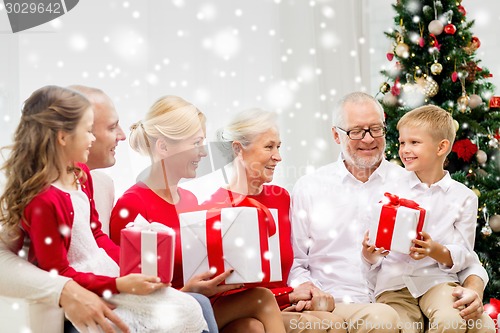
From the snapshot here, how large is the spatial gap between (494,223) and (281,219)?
1.54 metres

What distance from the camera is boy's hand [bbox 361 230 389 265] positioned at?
2.48 meters

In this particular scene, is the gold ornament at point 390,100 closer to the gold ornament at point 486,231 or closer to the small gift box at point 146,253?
the gold ornament at point 486,231

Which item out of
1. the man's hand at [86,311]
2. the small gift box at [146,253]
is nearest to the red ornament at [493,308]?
the small gift box at [146,253]

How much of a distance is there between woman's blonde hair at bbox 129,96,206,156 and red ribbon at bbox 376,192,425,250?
0.76m

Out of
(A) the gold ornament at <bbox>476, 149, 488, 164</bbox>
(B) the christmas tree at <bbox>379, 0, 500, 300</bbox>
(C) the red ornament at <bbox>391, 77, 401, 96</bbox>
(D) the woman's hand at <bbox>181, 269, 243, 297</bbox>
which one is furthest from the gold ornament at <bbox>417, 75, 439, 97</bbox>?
(D) the woman's hand at <bbox>181, 269, 243, 297</bbox>

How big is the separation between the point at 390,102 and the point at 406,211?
1.43 metres

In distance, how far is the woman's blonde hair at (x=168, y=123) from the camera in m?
2.46

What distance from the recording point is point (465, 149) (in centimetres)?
367

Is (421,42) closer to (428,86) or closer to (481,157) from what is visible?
(428,86)

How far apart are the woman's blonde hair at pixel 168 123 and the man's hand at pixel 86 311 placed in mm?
796

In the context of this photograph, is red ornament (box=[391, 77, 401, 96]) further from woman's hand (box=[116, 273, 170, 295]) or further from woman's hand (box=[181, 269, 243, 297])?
woman's hand (box=[116, 273, 170, 295])

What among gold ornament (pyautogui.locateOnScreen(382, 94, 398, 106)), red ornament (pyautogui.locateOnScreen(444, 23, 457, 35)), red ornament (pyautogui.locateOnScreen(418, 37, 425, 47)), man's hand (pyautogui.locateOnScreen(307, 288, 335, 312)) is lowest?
man's hand (pyautogui.locateOnScreen(307, 288, 335, 312))

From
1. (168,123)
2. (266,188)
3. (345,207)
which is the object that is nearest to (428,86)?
(345,207)

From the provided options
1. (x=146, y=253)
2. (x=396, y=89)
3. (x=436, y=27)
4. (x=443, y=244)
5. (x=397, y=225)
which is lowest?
(x=443, y=244)
